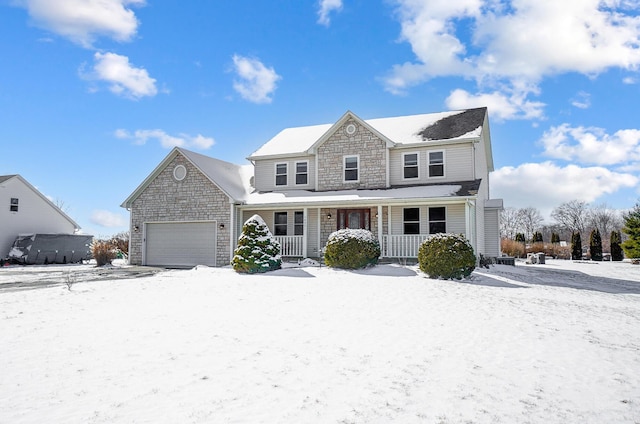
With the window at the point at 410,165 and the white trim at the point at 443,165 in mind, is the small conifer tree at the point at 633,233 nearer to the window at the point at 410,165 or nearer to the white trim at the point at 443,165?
the white trim at the point at 443,165

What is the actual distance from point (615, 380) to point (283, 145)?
65.3 feet


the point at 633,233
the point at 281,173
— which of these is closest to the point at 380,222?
the point at 281,173

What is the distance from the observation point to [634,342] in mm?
7301

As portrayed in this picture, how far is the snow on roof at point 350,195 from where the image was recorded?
1825 cm

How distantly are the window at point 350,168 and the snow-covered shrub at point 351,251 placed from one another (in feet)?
18.3

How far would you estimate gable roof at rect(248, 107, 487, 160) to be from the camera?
20172 millimetres

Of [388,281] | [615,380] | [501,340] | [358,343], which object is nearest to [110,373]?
[358,343]

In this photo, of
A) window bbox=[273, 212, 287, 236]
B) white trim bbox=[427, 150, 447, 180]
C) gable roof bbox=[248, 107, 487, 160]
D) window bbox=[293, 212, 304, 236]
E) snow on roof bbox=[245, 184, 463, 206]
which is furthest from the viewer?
window bbox=[273, 212, 287, 236]

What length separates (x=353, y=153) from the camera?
21172 mm

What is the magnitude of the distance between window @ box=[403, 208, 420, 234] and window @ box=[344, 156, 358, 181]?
306cm

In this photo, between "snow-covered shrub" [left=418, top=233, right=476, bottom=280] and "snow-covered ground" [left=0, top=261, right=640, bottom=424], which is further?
"snow-covered shrub" [left=418, top=233, right=476, bottom=280]

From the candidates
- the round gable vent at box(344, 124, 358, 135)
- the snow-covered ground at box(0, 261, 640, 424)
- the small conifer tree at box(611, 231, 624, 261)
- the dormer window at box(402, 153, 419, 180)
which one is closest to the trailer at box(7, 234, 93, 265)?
the snow-covered ground at box(0, 261, 640, 424)

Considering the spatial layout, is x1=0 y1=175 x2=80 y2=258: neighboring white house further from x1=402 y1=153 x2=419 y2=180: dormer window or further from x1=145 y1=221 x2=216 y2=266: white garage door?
x1=402 y1=153 x2=419 y2=180: dormer window

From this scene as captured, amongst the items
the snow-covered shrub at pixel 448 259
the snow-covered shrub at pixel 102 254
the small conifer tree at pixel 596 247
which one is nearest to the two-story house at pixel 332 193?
the snow-covered shrub at pixel 102 254
